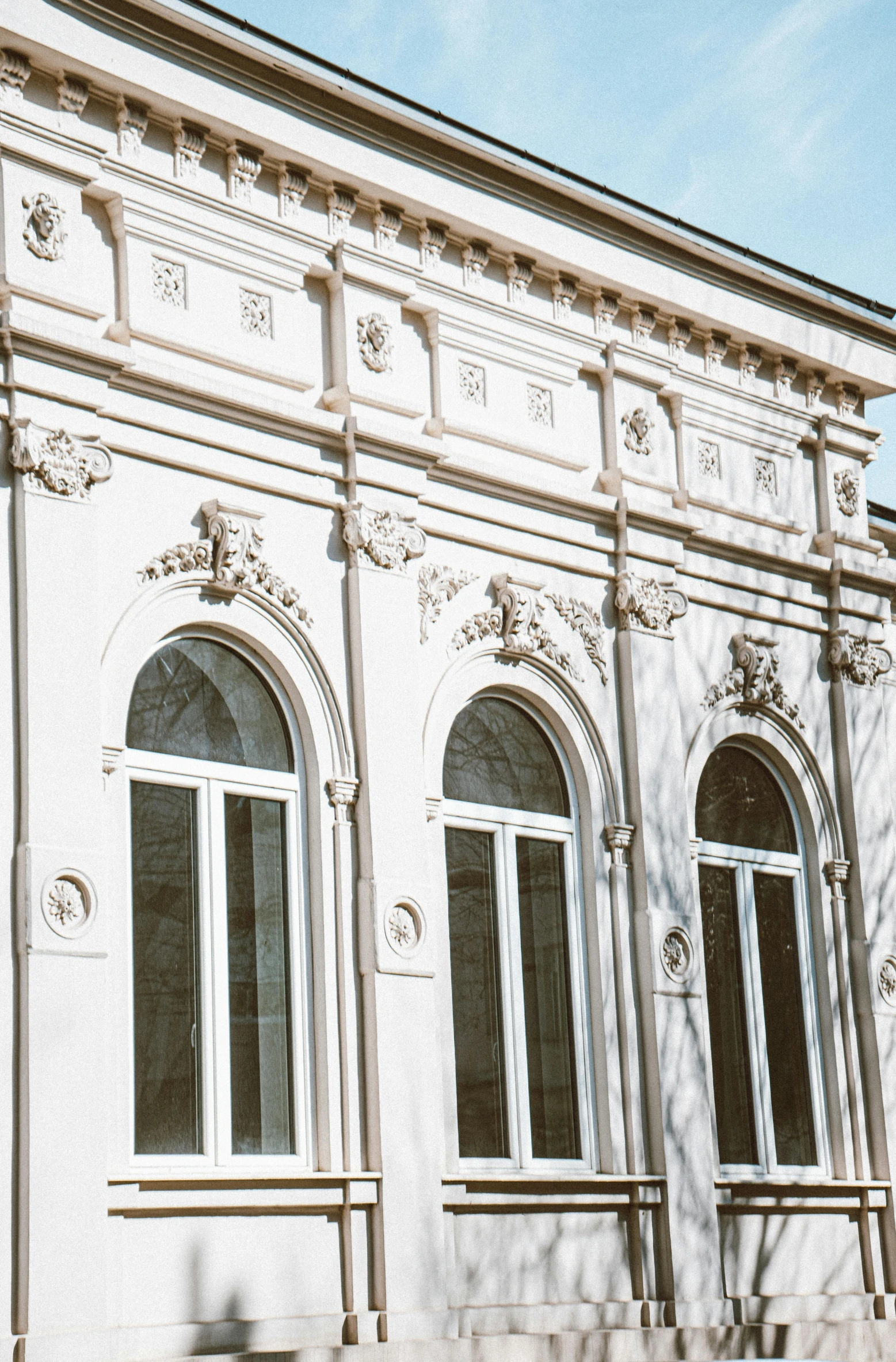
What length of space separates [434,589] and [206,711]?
192 cm

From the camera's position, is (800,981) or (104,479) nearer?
(104,479)

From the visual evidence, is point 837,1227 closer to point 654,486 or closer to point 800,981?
point 800,981

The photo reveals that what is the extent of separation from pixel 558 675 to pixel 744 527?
2586 mm

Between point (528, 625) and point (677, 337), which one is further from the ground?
point (677, 337)

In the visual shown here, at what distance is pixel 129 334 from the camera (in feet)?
34.8

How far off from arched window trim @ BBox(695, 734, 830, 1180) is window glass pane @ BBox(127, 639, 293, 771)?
3.69m

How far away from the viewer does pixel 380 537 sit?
11.6 m

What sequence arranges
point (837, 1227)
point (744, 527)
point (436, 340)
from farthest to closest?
point (744, 527), point (837, 1227), point (436, 340)

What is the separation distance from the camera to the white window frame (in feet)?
33.2

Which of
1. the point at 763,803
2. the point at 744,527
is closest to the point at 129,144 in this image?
the point at 744,527

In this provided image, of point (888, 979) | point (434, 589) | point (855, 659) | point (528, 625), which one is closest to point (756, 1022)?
point (888, 979)

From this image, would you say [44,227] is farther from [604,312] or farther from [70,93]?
[604,312]

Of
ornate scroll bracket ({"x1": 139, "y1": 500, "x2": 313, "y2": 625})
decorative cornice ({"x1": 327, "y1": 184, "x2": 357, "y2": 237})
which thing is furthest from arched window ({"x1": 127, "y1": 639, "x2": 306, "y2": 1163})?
decorative cornice ({"x1": 327, "y1": 184, "x2": 357, "y2": 237})

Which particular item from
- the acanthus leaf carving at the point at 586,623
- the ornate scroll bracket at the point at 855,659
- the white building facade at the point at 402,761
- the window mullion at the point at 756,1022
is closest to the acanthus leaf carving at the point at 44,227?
the white building facade at the point at 402,761
